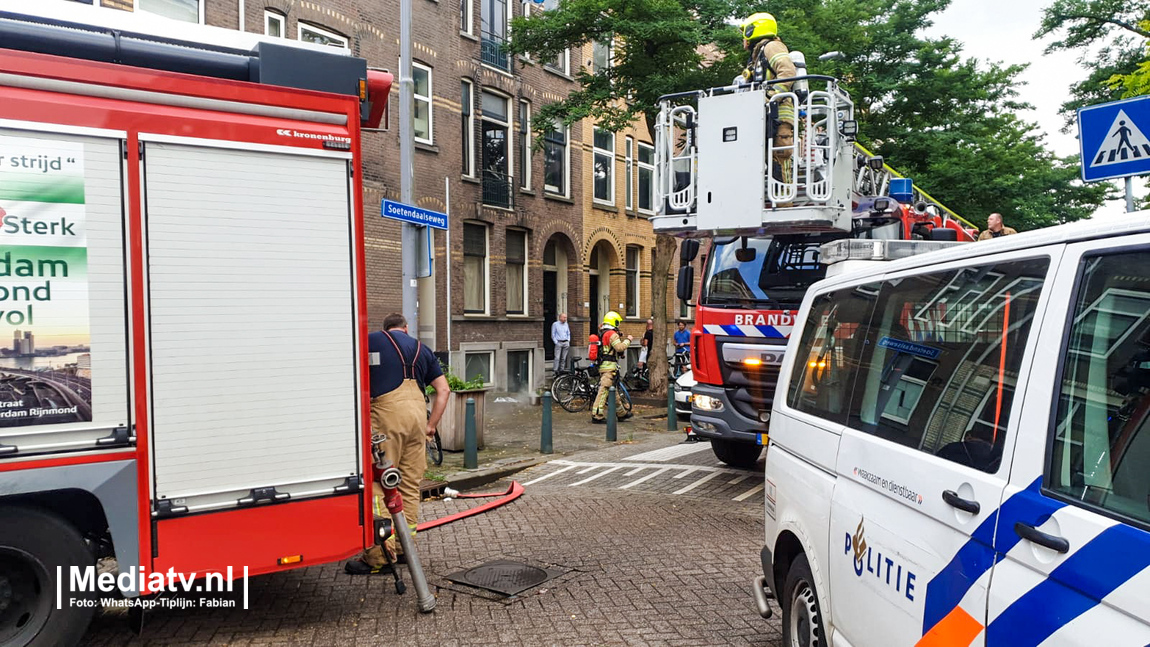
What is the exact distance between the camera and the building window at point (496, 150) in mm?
20250

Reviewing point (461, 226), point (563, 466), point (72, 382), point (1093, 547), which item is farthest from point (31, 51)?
point (461, 226)

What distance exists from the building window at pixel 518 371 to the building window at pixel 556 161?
4.54 meters

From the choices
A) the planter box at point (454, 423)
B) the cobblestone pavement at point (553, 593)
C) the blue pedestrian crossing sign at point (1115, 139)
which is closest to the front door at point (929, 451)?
the cobblestone pavement at point (553, 593)

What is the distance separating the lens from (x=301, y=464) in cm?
438

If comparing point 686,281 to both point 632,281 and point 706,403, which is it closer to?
point 706,403

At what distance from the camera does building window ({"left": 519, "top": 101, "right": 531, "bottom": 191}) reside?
21.2m

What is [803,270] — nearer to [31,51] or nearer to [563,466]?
[563,466]

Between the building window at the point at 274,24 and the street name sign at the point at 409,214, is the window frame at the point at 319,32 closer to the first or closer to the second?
the building window at the point at 274,24

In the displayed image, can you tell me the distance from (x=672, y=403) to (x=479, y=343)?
7.37m

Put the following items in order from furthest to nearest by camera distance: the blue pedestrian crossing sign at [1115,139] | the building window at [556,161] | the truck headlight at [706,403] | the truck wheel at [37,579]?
the building window at [556,161], the truck headlight at [706,403], the blue pedestrian crossing sign at [1115,139], the truck wheel at [37,579]

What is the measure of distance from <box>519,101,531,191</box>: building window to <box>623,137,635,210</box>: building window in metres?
4.82

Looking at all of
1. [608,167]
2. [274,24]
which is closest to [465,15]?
[274,24]

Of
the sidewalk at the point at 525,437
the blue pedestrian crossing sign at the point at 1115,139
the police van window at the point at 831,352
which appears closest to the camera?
the police van window at the point at 831,352

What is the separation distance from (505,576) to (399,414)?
1312 millimetres
